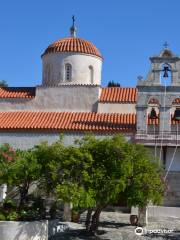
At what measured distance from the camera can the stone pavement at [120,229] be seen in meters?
16.1

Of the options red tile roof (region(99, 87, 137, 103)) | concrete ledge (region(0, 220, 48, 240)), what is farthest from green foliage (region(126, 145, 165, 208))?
red tile roof (region(99, 87, 137, 103))

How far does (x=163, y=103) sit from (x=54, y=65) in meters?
6.92

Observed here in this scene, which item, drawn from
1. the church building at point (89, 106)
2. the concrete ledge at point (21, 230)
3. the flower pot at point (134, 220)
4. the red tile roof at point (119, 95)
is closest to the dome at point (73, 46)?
the church building at point (89, 106)

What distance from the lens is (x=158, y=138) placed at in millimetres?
23656

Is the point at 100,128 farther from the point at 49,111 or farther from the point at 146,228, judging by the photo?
the point at 146,228

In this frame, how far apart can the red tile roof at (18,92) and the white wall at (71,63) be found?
3.21 feet

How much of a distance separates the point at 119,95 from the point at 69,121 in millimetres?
3613

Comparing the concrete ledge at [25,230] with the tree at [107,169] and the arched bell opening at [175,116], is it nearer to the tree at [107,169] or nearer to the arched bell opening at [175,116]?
the tree at [107,169]

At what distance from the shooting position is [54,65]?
89.8 ft

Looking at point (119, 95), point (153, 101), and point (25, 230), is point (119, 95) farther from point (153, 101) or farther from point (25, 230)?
point (25, 230)

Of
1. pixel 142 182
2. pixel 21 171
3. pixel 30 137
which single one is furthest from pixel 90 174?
pixel 30 137

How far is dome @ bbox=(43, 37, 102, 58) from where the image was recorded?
27266 millimetres

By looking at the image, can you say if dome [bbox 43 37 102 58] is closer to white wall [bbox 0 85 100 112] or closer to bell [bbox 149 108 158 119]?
white wall [bbox 0 85 100 112]

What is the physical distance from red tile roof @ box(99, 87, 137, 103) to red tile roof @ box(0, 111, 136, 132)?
37.5 inches
